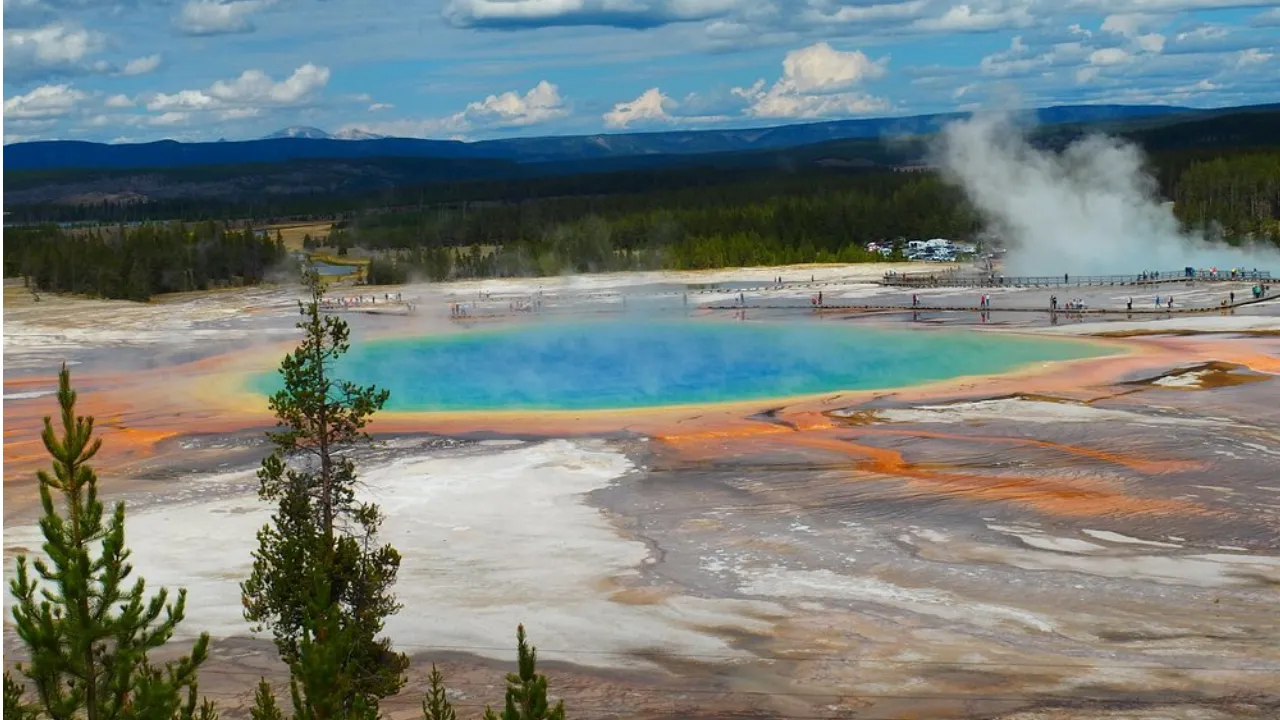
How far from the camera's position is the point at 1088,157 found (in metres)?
73.4

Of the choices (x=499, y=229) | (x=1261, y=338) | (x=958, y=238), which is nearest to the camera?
(x=1261, y=338)

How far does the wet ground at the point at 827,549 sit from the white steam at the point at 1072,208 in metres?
33.2

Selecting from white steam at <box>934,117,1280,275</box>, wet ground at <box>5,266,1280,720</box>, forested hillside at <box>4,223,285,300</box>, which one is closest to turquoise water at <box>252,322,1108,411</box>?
wet ground at <box>5,266,1280,720</box>

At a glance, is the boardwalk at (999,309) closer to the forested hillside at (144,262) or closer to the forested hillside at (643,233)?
the forested hillside at (643,233)

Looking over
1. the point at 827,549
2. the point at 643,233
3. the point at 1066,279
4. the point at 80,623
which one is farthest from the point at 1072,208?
the point at 80,623

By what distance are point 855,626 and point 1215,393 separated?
621 inches

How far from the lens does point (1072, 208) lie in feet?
217

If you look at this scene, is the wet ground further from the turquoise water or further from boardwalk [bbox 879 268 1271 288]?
boardwalk [bbox 879 268 1271 288]

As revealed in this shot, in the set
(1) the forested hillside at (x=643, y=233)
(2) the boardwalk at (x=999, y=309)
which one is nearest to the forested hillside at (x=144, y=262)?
(1) the forested hillside at (x=643, y=233)

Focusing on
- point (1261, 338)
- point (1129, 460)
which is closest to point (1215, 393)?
point (1129, 460)

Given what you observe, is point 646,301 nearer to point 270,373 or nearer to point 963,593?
point 270,373

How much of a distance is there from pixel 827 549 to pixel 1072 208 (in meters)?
52.3

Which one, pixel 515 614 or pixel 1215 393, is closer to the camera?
pixel 515 614

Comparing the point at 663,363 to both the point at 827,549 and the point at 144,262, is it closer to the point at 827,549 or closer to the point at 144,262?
the point at 827,549
